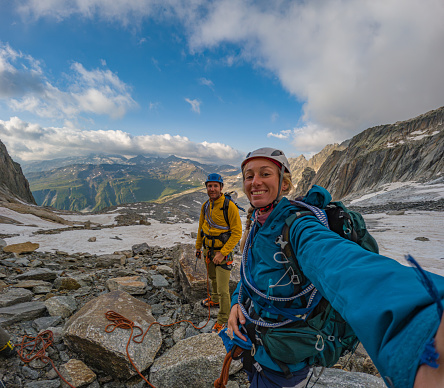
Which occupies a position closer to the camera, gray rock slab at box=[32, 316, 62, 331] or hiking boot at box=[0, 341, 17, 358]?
hiking boot at box=[0, 341, 17, 358]

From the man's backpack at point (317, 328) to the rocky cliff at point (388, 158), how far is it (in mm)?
69007

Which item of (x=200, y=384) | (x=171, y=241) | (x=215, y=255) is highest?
(x=215, y=255)

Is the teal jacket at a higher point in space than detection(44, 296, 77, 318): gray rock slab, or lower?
higher

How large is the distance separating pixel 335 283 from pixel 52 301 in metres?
7.95

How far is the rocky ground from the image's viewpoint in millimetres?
4016

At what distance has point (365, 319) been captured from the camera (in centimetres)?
102

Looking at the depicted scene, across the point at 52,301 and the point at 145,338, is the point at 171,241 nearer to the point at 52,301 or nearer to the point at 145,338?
the point at 52,301

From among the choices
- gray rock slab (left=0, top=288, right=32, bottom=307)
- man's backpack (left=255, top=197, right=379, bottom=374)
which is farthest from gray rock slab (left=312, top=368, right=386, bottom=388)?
gray rock slab (left=0, top=288, right=32, bottom=307)

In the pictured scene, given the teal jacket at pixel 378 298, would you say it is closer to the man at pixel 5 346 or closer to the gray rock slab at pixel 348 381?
the gray rock slab at pixel 348 381

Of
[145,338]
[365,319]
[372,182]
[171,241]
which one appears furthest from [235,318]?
[372,182]

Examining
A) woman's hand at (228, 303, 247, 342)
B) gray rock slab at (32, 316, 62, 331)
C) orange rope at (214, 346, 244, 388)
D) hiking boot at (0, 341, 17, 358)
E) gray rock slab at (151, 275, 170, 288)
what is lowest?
gray rock slab at (151, 275, 170, 288)

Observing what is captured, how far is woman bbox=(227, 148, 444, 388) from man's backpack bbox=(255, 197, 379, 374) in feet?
0.29

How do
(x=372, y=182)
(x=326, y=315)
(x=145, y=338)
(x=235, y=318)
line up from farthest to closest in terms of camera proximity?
(x=372, y=182) < (x=145, y=338) < (x=235, y=318) < (x=326, y=315)

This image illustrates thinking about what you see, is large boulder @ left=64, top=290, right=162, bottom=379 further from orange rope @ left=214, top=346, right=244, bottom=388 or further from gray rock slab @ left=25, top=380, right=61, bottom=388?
orange rope @ left=214, top=346, right=244, bottom=388
